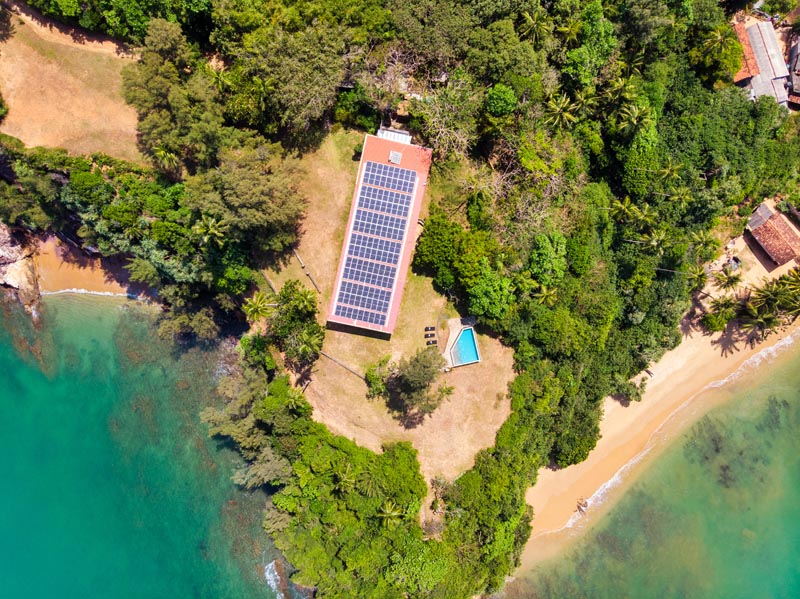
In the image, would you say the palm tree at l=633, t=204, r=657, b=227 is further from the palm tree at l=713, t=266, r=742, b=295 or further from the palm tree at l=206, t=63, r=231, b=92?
the palm tree at l=206, t=63, r=231, b=92

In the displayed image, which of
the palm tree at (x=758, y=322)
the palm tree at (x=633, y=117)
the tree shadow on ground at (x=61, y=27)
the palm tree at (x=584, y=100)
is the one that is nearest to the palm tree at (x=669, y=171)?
the palm tree at (x=633, y=117)

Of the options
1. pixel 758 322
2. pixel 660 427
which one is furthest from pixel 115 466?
pixel 758 322

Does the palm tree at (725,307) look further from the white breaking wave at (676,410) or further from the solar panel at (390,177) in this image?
the solar panel at (390,177)

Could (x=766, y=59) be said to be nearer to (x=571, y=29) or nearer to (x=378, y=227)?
(x=571, y=29)

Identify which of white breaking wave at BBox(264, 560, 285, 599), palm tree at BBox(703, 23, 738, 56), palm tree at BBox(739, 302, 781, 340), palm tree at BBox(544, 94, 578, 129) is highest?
palm tree at BBox(703, 23, 738, 56)

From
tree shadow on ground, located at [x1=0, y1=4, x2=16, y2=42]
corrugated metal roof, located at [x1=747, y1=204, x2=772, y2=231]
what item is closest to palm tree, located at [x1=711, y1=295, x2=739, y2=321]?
corrugated metal roof, located at [x1=747, y1=204, x2=772, y2=231]
